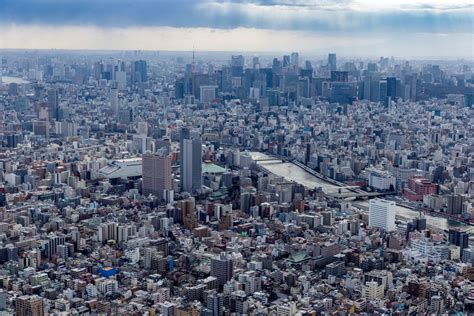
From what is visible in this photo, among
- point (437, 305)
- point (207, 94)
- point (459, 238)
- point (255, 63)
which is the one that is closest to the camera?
point (437, 305)

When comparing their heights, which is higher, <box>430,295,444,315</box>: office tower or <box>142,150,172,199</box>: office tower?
<box>142,150,172,199</box>: office tower

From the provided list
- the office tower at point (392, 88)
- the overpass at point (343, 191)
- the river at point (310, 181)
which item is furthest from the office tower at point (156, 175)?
the office tower at point (392, 88)

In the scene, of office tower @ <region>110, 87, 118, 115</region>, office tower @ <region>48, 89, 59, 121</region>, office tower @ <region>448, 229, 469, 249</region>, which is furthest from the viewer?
office tower @ <region>110, 87, 118, 115</region>

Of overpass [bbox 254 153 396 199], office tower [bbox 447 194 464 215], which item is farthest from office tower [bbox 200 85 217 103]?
office tower [bbox 447 194 464 215]

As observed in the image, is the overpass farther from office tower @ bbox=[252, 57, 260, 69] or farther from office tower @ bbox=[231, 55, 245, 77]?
office tower @ bbox=[231, 55, 245, 77]

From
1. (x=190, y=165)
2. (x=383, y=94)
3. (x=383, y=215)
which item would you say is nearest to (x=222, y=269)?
(x=383, y=215)

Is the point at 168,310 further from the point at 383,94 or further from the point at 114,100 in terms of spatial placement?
the point at 383,94

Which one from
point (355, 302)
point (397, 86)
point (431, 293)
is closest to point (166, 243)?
point (355, 302)

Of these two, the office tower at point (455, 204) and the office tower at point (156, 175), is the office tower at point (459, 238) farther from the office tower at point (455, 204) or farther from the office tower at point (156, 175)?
the office tower at point (156, 175)
